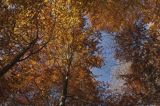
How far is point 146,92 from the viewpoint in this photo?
21.7 metres

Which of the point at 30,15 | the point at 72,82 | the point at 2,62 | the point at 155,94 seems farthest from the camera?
the point at 72,82

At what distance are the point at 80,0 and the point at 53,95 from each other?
629 cm

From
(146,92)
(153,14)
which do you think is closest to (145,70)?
(146,92)

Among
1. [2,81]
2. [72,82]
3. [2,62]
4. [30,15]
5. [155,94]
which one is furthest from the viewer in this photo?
[72,82]

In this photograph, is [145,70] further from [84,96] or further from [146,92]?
[84,96]

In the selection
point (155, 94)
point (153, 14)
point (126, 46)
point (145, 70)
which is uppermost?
point (153, 14)

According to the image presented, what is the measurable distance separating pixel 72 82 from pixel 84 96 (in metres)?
0.99

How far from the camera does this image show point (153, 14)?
22.6 m

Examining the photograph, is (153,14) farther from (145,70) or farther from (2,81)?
(2,81)

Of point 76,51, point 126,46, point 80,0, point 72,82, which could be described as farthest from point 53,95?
point 80,0

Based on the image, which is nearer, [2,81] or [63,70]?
[2,81]

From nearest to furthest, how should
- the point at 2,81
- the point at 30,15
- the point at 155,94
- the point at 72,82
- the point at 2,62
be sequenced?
the point at 30,15 → the point at 2,62 → the point at 2,81 → the point at 155,94 → the point at 72,82

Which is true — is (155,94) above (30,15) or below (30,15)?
below

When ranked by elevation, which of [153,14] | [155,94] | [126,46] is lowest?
[155,94]
